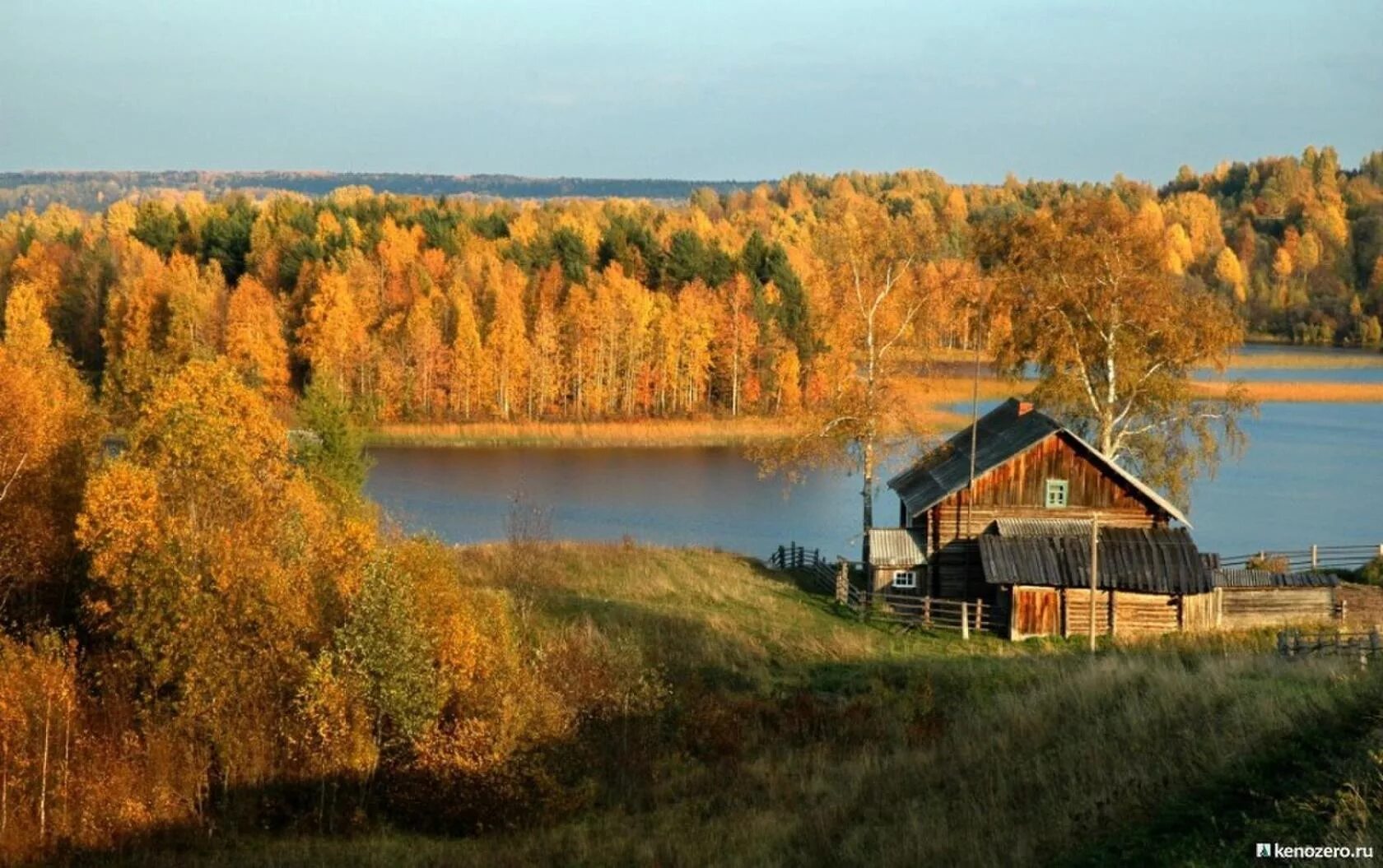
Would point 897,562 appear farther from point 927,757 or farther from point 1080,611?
point 927,757

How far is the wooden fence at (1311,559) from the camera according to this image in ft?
105

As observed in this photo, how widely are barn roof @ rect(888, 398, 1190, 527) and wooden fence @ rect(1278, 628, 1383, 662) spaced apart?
6.99 meters

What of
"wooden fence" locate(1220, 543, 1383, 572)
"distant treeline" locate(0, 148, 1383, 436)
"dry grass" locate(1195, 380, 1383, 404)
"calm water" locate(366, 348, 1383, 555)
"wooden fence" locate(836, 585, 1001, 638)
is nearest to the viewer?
"wooden fence" locate(836, 585, 1001, 638)

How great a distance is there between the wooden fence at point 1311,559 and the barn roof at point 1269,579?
2142 mm

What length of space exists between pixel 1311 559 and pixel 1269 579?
5.26 m

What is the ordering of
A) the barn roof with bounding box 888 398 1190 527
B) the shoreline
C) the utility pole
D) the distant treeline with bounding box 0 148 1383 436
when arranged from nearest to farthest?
the utility pole → the barn roof with bounding box 888 398 1190 527 → the shoreline → the distant treeline with bounding box 0 148 1383 436

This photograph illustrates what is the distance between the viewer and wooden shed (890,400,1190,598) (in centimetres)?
2870

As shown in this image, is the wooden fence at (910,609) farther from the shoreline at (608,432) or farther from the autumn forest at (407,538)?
the shoreline at (608,432)

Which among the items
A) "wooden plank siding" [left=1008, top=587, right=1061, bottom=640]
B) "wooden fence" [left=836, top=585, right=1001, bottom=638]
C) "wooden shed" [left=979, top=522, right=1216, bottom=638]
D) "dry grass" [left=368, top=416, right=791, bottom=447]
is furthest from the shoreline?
"wooden plank siding" [left=1008, top=587, right=1061, bottom=640]

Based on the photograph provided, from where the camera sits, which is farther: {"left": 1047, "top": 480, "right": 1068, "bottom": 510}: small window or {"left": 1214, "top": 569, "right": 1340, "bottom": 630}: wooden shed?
{"left": 1047, "top": 480, "right": 1068, "bottom": 510}: small window

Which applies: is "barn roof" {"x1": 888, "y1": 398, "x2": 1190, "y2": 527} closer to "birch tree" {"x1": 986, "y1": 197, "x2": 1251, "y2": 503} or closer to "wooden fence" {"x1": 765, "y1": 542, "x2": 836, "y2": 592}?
"birch tree" {"x1": 986, "y1": 197, "x2": 1251, "y2": 503}

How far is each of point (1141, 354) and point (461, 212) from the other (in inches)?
2836

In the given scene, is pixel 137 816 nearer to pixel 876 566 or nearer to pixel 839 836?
pixel 839 836

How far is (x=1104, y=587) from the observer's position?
88.5ft
